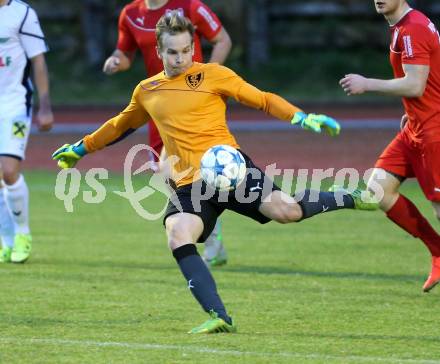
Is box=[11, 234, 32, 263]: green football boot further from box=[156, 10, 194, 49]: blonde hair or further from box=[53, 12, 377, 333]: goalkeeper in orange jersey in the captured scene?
box=[156, 10, 194, 49]: blonde hair

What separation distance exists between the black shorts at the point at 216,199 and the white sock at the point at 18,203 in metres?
3.02

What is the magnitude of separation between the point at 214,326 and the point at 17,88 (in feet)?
12.1

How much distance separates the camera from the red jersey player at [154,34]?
9.04 m

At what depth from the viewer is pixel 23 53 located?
902 centimetres

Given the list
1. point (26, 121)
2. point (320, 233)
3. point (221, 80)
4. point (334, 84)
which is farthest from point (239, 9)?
point (221, 80)

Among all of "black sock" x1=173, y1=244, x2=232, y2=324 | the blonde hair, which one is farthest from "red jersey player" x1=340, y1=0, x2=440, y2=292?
"black sock" x1=173, y1=244, x2=232, y2=324

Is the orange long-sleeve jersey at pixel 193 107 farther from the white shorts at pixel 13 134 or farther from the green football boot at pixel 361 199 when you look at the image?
the white shorts at pixel 13 134

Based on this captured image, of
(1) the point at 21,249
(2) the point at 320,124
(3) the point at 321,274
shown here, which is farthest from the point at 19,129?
(2) the point at 320,124

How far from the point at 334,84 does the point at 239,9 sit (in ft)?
16.2

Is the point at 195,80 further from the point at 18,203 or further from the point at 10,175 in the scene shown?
the point at 18,203

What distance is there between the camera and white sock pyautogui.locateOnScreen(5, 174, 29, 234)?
913cm

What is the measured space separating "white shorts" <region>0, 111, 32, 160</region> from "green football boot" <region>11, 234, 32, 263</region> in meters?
0.72

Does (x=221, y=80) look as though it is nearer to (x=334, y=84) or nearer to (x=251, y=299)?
(x=251, y=299)

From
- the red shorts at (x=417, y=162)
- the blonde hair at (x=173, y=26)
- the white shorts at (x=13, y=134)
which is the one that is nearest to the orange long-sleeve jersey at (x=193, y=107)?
the blonde hair at (x=173, y=26)
